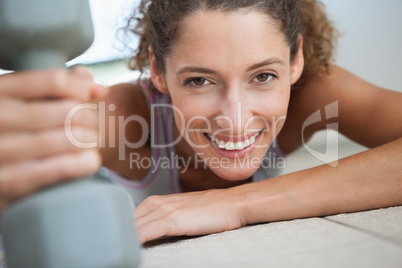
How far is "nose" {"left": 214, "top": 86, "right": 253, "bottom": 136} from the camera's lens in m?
0.89

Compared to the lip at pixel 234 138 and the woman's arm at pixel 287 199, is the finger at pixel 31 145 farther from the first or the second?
the lip at pixel 234 138

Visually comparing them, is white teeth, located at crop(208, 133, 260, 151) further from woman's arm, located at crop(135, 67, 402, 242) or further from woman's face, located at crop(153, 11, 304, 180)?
woman's arm, located at crop(135, 67, 402, 242)

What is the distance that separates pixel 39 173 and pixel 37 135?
31 millimetres

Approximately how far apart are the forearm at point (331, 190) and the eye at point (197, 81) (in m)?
0.29

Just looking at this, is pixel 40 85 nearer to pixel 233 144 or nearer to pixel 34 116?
pixel 34 116

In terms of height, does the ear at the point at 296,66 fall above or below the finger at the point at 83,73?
above

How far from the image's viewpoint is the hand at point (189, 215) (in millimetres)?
670

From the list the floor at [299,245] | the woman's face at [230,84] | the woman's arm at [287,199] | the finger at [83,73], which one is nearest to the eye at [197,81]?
the woman's face at [230,84]

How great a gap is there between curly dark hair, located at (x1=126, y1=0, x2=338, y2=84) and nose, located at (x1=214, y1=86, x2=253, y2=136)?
185mm

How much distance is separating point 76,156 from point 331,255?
295 millimetres

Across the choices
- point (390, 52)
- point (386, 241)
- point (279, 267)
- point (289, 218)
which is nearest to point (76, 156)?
point (279, 267)

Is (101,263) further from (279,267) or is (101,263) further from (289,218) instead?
(289,218)

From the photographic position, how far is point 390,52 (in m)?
2.30

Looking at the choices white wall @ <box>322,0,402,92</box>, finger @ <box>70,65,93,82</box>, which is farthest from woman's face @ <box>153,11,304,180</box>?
white wall @ <box>322,0,402,92</box>
